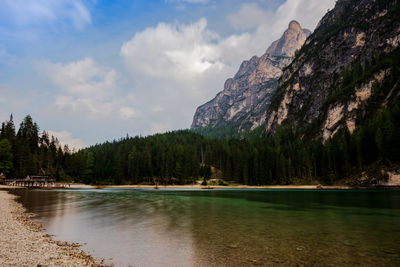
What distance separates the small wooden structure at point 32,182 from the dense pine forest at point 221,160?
23.4ft

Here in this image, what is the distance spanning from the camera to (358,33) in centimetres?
18162

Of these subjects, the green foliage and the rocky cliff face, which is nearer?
the green foliage

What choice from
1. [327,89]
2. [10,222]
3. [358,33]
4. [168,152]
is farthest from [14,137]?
[358,33]

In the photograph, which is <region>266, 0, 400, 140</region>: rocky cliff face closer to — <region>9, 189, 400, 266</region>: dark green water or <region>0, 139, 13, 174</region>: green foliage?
<region>9, 189, 400, 266</region>: dark green water

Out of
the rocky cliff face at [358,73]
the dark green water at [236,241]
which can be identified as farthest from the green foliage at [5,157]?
the rocky cliff face at [358,73]

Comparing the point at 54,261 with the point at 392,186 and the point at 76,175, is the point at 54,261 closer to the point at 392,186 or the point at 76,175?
the point at 392,186

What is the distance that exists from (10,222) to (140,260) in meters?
18.2

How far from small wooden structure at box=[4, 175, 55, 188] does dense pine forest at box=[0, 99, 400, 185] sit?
23.4 ft

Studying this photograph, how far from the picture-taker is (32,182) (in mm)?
103750

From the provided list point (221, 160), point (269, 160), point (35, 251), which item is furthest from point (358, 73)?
point (35, 251)

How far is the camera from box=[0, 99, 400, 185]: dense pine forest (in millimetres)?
98500

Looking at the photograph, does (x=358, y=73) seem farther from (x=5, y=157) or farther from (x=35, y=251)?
(x=5, y=157)

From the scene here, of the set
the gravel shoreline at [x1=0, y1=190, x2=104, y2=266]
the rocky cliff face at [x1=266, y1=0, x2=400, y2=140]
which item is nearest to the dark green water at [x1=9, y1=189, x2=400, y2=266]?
the gravel shoreline at [x1=0, y1=190, x2=104, y2=266]

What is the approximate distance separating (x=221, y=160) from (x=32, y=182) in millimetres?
101528
